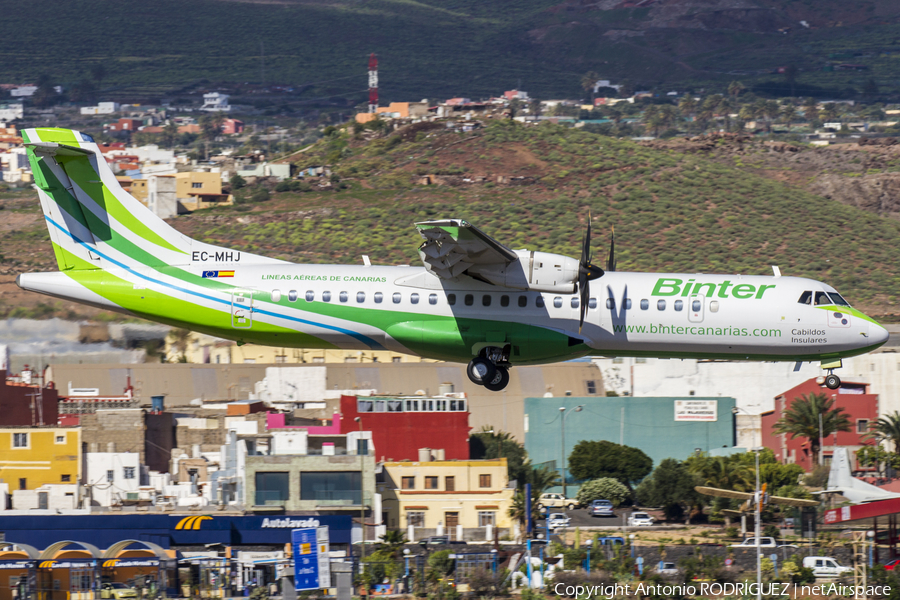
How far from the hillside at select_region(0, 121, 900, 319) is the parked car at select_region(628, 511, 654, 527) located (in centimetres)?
2734

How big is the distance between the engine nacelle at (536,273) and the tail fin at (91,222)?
6723 millimetres


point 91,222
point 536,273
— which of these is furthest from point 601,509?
point 91,222

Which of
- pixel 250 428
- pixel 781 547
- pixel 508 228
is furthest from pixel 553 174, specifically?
pixel 781 547

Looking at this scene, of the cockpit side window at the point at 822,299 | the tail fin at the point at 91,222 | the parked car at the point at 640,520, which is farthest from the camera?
the parked car at the point at 640,520

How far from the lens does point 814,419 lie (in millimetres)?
65625

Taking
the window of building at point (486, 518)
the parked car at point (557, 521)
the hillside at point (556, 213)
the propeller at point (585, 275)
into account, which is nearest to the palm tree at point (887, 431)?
the hillside at point (556, 213)

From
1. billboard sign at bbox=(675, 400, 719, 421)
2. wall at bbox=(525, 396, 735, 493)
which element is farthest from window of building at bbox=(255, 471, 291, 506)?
billboard sign at bbox=(675, 400, 719, 421)

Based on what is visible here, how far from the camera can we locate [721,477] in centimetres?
6178

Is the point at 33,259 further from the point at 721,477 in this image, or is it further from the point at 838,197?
the point at 838,197

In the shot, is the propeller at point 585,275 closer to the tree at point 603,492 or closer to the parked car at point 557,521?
the parked car at point 557,521

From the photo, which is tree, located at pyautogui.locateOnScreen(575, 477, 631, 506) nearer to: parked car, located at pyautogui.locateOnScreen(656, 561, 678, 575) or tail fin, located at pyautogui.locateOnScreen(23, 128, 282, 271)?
parked car, located at pyautogui.locateOnScreen(656, 561, 678, 575)

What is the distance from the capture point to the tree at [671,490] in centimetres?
6159

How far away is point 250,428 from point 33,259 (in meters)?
36.5

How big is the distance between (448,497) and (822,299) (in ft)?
88.5
